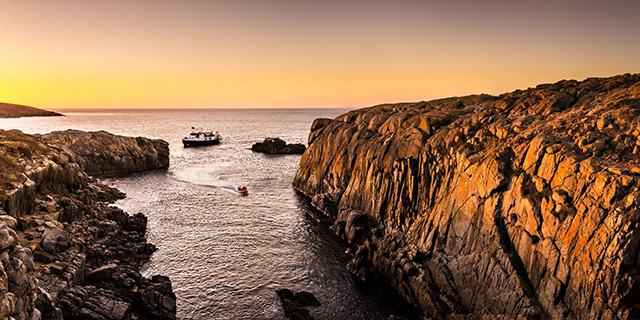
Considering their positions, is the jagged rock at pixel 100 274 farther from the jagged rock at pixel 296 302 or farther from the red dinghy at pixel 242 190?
the red dinghy at pixel 242 190

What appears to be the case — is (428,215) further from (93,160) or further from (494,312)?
(93,160)

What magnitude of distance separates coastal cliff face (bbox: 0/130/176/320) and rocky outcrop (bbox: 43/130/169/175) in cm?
4246

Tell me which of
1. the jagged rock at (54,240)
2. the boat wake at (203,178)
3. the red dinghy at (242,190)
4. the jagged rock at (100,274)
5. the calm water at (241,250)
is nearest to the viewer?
the jagged rock at (54,240)

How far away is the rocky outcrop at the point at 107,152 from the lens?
9550 centimetres

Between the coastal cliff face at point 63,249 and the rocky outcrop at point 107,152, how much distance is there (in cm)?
4246

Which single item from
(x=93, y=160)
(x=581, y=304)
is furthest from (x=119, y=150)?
(x=581, y=304)

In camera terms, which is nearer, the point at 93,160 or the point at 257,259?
the point at 257,259

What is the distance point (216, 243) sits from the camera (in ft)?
172

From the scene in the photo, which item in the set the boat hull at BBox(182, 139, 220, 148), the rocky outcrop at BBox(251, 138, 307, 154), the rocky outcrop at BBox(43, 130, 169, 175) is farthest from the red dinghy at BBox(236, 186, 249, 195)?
the boat hull at BBox(182, 139, 220, 148)

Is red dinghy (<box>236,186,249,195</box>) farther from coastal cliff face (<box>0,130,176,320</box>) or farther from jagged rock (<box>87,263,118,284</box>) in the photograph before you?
jagged rock (<box>87,263,118,284</box>)

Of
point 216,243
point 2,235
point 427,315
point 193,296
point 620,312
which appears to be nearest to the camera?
point 2,235

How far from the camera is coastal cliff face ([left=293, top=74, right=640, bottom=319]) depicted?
88.5 ft

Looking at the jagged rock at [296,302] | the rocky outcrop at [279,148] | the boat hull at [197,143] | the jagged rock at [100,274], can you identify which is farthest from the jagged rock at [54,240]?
the boat hull at [197,143]

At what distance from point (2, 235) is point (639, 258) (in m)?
40.3
